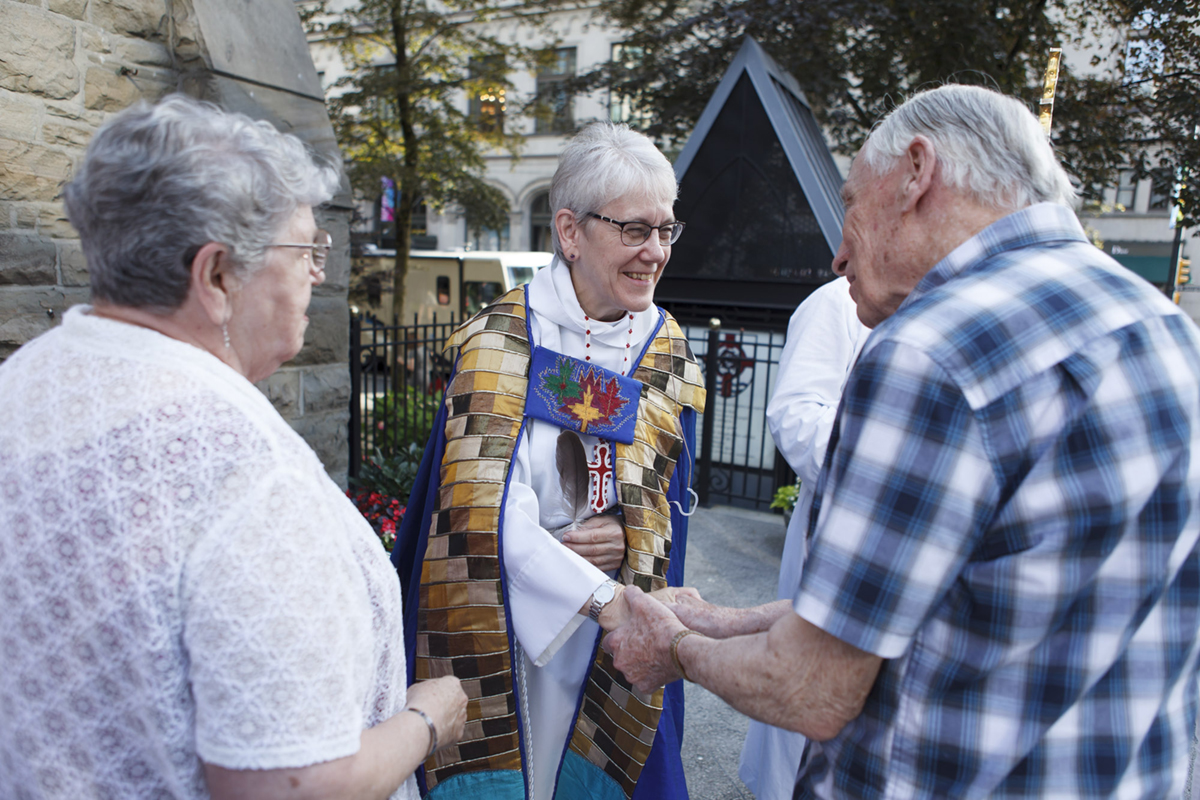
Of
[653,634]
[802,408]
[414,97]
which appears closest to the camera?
[653,634]

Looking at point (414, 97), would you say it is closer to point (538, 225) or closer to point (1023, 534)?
point (1023, 534)

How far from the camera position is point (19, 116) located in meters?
3.10

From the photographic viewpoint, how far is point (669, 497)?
236 centimetres

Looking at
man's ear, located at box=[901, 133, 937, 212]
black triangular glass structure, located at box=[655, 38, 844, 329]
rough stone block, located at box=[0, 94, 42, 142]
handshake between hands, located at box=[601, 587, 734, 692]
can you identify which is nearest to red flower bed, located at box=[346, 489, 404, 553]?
rough stone block, located at box=[0, 94, 42, 142]

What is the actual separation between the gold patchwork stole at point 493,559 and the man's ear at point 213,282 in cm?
103

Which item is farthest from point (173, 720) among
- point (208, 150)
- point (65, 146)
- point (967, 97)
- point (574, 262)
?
point (65, 146)

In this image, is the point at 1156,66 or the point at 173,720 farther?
the point at 1156,66

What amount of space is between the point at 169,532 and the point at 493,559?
1.13 meters

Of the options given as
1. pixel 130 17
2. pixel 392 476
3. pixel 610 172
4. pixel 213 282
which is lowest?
pixel 392 476

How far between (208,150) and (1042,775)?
1.37 metres

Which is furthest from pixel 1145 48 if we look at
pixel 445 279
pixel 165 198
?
pixel 445 279

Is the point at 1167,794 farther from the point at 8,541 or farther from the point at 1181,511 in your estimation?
the point at 8,541

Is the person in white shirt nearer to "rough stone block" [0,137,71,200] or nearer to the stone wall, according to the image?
the stone wall

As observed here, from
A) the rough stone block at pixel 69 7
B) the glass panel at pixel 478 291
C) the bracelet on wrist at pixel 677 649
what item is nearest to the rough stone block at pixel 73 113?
the rough stone block at pixel 69 7
